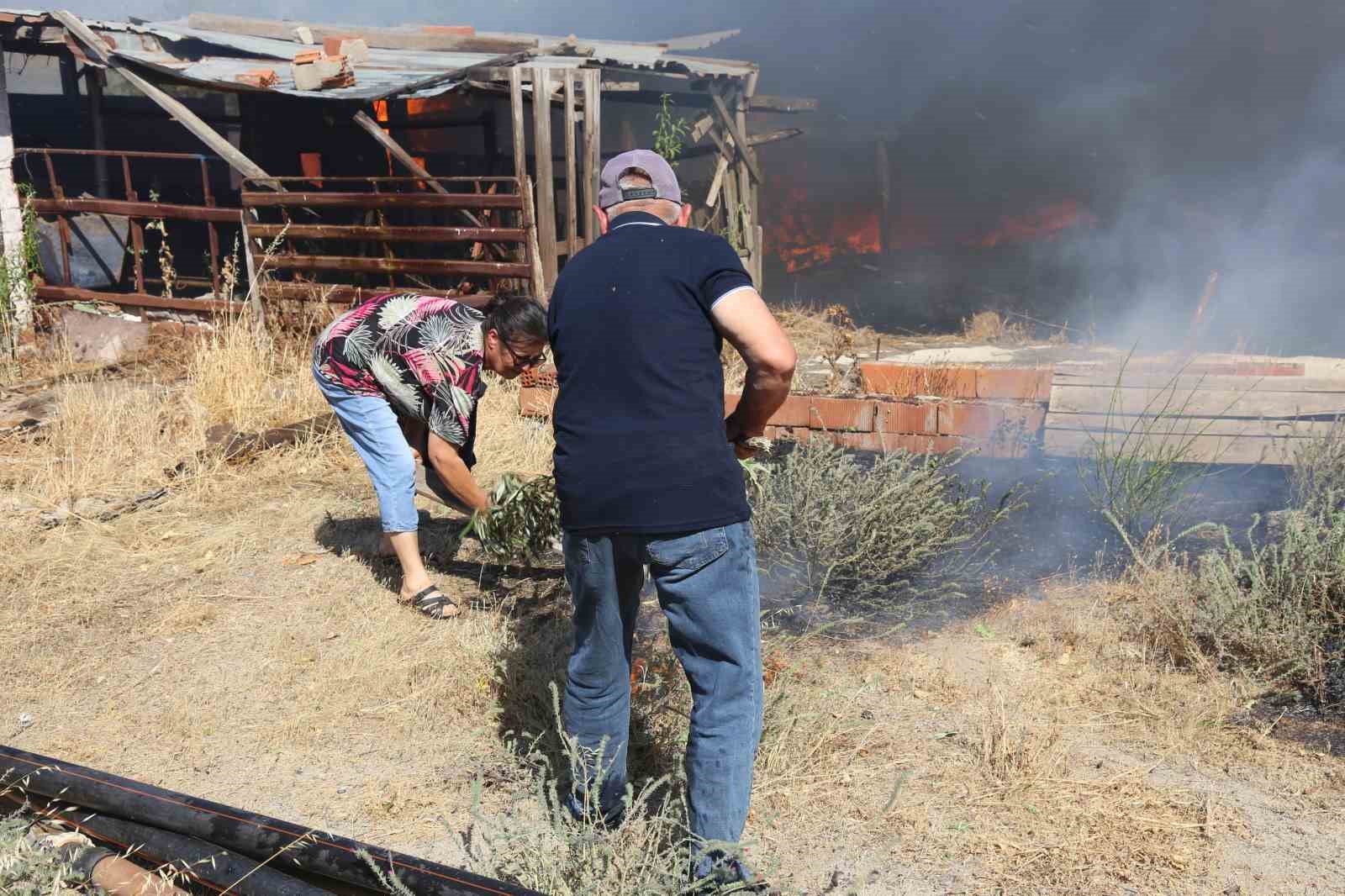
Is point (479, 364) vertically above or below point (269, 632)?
above

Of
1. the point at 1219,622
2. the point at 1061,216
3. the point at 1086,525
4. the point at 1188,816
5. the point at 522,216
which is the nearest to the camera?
the point at 1188,816

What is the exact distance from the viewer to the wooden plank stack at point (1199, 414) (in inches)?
183

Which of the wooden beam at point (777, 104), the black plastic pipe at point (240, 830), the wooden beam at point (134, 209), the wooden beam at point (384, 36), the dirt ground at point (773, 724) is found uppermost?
the wooden beam at point (384, 36)

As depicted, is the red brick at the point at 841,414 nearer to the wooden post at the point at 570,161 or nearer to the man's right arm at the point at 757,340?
the man's right arm at the point at 757,340

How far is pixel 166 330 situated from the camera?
10125 mm

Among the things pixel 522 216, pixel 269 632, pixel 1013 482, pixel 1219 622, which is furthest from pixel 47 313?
pixel 1219 622

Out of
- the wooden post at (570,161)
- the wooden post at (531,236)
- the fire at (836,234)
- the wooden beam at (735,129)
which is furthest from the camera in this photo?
the fire at (836,234)

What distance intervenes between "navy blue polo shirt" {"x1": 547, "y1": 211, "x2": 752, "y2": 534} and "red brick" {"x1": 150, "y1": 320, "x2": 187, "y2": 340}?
28.2 ft

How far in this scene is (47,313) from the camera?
9938mm

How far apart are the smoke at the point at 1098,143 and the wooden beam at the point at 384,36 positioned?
16.6 feet

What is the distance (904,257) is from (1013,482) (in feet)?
35.0

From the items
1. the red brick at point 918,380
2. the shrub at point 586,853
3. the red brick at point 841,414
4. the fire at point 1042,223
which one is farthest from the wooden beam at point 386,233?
the fire at point 1042,223

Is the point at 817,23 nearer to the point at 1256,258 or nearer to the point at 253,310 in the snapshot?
the point at 1256,258

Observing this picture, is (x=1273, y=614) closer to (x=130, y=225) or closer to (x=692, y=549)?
(x=692, y=549)
